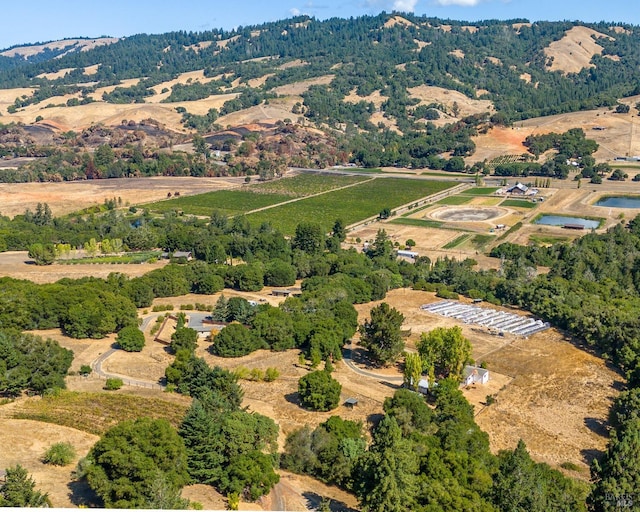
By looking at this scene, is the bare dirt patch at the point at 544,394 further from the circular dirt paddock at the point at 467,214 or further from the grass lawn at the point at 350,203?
the circular dirt paddock at the point at 467,214

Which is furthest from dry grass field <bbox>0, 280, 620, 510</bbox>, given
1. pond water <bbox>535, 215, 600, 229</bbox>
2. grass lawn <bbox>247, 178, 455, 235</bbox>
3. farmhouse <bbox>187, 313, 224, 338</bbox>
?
pond water <bbox>535, 215, 600, 229</bbox>

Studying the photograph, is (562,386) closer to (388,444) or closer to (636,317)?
(636,317)

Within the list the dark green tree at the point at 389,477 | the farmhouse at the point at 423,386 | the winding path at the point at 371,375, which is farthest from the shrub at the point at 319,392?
the dark green tree at the point at 389,477

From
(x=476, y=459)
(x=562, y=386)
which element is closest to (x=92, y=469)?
(x=476, y=459)

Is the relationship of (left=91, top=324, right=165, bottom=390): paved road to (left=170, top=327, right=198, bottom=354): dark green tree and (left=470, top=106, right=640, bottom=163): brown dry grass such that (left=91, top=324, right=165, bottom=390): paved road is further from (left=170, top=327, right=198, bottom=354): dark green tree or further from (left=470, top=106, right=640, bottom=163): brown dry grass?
(left=470, top=106, right=640, bottom=163): brown dry grass

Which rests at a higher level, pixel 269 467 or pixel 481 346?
pixel 269 467
